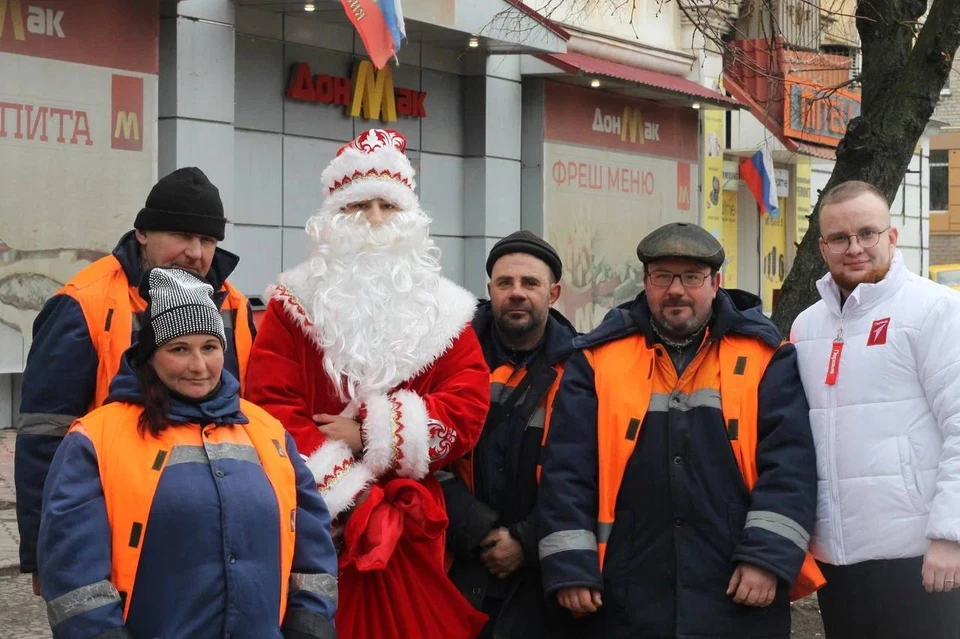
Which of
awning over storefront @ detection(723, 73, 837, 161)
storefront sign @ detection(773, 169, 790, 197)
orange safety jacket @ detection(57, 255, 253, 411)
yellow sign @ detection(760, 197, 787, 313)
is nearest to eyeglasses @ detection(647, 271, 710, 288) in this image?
orange safety jacket @ detection(57, 255, 253, 411)

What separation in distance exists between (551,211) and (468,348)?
1142cm

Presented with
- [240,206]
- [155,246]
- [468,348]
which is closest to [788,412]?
[468,348]

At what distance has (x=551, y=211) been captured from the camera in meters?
15.6

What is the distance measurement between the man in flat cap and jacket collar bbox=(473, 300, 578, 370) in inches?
18.7

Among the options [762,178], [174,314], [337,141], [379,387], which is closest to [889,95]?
[379,387]

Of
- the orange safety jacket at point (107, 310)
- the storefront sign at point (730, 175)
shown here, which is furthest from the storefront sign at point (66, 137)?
the storefront sign at point (730, 175)

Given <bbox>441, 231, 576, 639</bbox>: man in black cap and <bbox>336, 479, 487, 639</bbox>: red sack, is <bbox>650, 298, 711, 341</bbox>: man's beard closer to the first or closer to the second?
<bbox>441, 231, 576, 639</bbox>: man in black cap

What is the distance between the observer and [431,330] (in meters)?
4.27

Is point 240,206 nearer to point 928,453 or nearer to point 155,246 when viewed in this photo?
point 155,246

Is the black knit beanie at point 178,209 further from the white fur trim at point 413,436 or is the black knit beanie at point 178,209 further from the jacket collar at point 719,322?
the jacket collar at point 719,322

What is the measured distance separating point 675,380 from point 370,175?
122cm

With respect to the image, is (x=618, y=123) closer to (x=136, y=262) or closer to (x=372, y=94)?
(x=372, y=94)

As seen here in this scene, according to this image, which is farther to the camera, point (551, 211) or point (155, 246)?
point (551, 211)

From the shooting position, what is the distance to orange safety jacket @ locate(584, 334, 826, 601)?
12.9 ft
